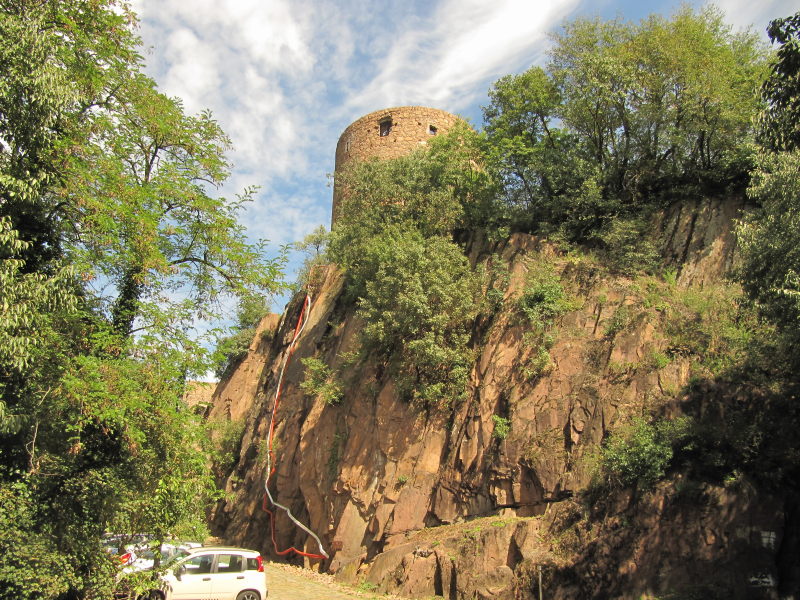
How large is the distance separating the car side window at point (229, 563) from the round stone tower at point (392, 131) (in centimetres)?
1641

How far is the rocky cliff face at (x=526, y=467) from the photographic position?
9.30 m

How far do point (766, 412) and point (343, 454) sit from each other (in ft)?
32.2

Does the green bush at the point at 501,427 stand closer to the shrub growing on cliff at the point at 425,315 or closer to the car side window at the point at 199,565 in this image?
the shrub growing on cliff at the point at 425,315

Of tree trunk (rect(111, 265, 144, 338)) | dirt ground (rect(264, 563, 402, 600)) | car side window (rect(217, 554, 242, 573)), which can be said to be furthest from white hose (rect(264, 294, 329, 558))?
tree trunk (rect(111, 265, 144, 338))

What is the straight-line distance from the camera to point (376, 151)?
2656cm

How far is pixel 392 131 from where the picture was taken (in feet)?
87.7

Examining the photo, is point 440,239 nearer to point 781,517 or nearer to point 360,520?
point 360,520

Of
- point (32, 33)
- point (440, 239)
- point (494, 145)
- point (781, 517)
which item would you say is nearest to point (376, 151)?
point (494, 145)

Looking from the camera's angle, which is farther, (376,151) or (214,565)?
(376,151)

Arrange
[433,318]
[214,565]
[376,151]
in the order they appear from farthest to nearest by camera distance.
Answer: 1. [376,151]
2. [433,318]
3. [214,565]

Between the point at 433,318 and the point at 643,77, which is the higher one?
the point at 643,77

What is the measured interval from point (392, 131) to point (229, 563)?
1953cm

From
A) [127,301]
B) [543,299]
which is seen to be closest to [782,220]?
[543,299]

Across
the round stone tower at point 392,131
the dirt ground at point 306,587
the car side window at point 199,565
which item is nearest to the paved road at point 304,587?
the dirt ground at point 306,587
